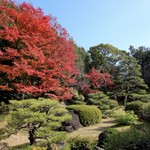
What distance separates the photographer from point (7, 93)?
15.0m

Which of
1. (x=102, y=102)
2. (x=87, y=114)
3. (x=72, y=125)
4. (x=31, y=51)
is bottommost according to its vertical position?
(x=72, y=125)

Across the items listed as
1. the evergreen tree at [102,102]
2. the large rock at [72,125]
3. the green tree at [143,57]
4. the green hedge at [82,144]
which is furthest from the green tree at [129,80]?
the green hedge at [82,144]

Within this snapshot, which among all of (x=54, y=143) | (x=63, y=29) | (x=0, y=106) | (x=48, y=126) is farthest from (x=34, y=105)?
(x=63, y=29)

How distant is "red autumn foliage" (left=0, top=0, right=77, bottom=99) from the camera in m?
12.8

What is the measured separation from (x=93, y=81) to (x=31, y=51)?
11.0 metres

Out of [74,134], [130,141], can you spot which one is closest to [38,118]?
[130,141]

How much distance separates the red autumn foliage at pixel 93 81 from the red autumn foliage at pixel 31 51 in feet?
22.4

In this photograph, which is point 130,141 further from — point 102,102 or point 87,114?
point 102,102

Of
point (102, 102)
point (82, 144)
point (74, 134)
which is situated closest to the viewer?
point (82, 144)

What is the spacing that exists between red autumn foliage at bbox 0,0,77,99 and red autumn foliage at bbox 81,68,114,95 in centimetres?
682

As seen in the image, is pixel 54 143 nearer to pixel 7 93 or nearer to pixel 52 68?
pixel 52 68

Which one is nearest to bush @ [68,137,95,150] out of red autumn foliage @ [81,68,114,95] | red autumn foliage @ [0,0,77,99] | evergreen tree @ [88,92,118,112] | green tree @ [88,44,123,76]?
red autumn foliage @ [0,0,77,99]

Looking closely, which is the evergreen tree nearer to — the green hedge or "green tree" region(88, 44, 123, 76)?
the green hedge

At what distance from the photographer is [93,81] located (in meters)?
22.8
